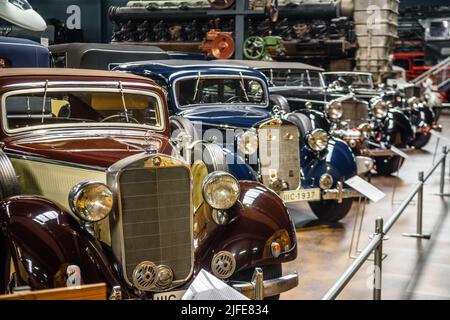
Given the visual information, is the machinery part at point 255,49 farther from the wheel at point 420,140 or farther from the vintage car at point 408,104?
the wheel at point 420,140

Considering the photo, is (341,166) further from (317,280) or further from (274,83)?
(274,83)

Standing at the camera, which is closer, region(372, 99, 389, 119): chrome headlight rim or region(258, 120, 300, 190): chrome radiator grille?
region(258, 120, 300, 190): chrome radiator grille

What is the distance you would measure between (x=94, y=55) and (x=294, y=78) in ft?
10.6

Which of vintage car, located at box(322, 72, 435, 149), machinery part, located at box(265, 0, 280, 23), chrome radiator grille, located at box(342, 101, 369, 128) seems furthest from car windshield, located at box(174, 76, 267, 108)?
machinery part, located at box(265, 0, 280, 23)

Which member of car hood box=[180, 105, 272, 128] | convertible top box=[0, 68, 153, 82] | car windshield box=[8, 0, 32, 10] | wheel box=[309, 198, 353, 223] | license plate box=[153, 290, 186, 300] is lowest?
wheel box=[309, 198, 353, 223]

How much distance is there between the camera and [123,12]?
18312 millimetres

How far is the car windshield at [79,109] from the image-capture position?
151 inches

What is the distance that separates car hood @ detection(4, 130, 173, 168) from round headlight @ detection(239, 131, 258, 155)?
1658 millimetres

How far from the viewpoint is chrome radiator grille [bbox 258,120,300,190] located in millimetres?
5680

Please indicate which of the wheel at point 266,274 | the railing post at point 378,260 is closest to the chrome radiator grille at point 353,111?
the railing post at point 378,260

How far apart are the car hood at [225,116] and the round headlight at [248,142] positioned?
0.50 meters

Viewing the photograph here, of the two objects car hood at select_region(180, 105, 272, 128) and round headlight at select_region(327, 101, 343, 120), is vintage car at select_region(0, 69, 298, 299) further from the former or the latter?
round headlight at select_region(327, 101, 343, 120)

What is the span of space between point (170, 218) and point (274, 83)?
264 inches

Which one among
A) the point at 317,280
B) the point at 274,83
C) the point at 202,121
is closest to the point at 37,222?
the point at 317,280
